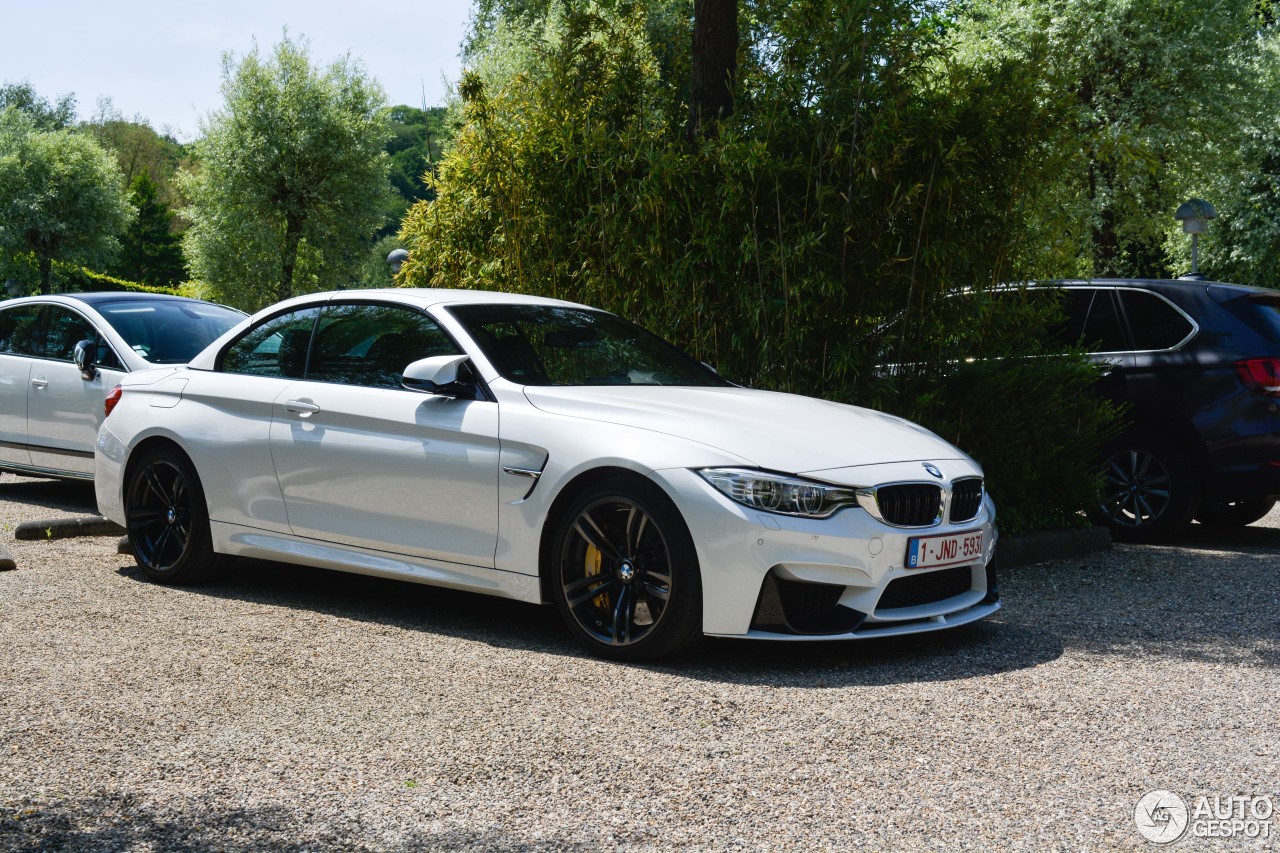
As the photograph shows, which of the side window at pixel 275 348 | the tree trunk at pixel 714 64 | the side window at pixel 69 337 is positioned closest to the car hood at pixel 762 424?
the side window at pixel 275 348

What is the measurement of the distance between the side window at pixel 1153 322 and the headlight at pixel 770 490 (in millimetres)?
4920

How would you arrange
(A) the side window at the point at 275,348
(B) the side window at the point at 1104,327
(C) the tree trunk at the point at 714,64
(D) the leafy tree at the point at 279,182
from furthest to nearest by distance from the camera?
(D) the leafy tree at the point at 279,182
(B) the side window at the point at 1104,327
(C) the tree trunk at the point at 714,64
(A) the side window at the point at 275,348

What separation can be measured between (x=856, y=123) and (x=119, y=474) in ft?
14.8

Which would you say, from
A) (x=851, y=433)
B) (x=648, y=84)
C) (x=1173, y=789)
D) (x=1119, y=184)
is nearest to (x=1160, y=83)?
(x=1119, y=184)

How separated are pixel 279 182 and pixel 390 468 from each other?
3828cm

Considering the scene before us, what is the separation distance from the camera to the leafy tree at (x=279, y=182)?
4166 cm

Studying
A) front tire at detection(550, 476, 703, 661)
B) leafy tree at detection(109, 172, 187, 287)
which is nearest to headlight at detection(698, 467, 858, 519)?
front tire at detection(550, 476, 703, 661)

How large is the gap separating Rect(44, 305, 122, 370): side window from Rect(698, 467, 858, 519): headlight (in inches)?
246

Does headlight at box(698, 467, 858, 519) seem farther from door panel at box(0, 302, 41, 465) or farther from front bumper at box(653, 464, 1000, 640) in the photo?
door panel at box(0, 302, 41, 465)

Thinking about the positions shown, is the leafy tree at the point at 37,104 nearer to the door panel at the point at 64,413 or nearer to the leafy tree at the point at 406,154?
the leafy tree at the point at 406,154

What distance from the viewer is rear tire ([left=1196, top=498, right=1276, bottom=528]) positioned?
10.2 m

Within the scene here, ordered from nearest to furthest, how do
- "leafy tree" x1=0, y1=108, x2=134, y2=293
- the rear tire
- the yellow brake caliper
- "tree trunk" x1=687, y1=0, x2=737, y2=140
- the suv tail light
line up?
the yellow brake caliper < the suv tail light < "tree trunk" x1=687, y1=0, x2=737, y2=140 < the rear tire < "leafy tree" x1=0, y1=108, x2=134, y2=293

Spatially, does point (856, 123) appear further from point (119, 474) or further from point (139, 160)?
point (139, 160)

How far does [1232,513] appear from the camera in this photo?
10367 millimetres
